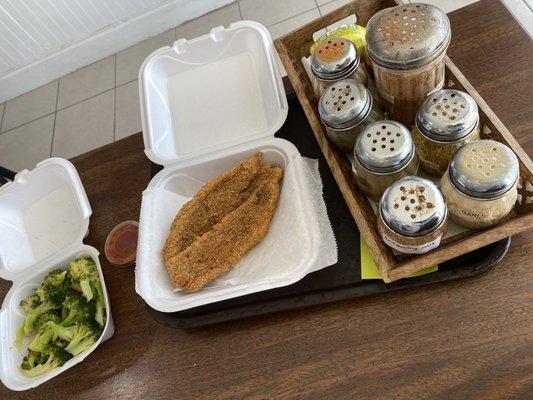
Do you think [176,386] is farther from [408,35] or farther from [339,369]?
[408,35]

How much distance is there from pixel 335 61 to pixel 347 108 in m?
0.13

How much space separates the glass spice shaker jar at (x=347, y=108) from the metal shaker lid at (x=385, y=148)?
0.06m

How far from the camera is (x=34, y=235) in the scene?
4.46 feet

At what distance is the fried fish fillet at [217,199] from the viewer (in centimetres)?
113

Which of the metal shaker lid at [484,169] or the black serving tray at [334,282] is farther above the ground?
the metal shaker lid at [484,169]

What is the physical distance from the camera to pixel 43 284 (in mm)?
1197

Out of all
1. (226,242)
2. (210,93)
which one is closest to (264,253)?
(226,242)

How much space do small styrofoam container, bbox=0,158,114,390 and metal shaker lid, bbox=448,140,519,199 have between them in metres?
0.88

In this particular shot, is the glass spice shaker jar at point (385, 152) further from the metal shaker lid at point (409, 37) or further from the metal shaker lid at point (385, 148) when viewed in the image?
the metal shaker lid at point (409, 37)

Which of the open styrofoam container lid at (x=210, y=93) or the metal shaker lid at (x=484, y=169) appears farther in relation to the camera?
the open styrofoam container lid at (x=210, y=93)

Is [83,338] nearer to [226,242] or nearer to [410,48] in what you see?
[226,242]

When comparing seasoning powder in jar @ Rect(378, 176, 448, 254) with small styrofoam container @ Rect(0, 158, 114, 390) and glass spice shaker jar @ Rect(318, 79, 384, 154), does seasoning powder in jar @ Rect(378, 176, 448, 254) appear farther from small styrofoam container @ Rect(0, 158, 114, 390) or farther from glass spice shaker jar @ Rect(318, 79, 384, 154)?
small styrofoam container @ Rect(0, 158, 114, 390)

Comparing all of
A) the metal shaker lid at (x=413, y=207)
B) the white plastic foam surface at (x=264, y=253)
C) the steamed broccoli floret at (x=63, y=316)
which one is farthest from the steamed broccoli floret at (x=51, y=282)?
the metal shaker lid at (x=413, y=207)

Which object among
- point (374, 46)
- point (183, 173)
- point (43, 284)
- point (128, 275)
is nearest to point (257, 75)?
point (183, 173)
